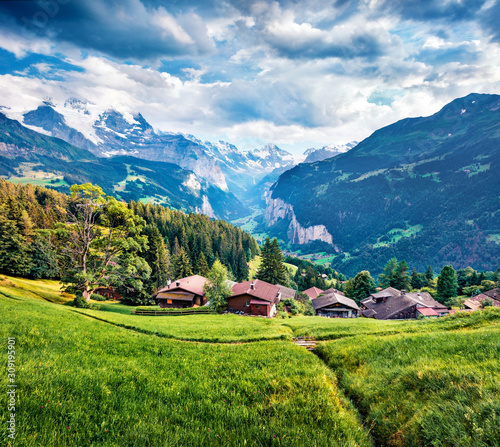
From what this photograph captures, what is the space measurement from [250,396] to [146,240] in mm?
33077

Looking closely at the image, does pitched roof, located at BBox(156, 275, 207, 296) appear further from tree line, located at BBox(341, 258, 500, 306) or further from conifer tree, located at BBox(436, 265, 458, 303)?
conifer tree, located at BBox(436, 265, 458, 303)

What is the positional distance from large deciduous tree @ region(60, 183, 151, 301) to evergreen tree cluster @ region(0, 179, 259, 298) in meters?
1.54

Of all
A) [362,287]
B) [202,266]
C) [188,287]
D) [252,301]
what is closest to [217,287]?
[252,301]

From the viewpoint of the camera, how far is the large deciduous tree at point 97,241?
94.4 feet

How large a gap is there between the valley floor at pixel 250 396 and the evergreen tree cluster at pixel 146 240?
24283mm

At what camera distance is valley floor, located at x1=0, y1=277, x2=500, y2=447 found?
3.84 meters

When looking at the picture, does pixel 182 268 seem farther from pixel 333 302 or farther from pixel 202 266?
pixel 333 302

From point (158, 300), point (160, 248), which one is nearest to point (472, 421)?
point (158, 300)

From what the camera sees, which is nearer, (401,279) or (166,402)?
(166,402)

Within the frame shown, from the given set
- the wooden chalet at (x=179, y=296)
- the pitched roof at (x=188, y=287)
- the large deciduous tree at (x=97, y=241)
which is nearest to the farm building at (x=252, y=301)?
the pitched roof at (x=188, y=287)

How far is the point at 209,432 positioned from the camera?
13.0 ft

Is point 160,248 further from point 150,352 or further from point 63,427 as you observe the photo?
point 63,427

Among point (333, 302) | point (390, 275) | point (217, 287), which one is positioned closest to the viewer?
point (217, 287)

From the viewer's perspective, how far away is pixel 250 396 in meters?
5.59
